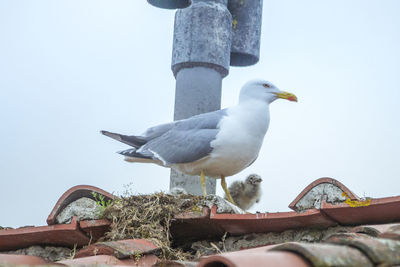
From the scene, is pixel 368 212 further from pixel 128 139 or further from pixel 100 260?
pixel 128 139

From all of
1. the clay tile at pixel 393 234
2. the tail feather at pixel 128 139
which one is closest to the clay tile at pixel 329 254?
the clay tile at pixel 393 234

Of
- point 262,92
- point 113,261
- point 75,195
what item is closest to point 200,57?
point 262,92

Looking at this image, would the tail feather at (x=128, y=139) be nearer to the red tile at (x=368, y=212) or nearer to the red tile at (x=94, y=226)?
the red tile at (x=94, y=226)

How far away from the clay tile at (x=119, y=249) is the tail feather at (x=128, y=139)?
187 cm

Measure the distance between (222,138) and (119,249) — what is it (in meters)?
1.64

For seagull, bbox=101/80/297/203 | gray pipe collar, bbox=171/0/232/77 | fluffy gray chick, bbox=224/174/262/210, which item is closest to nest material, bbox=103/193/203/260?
seagull, bbox=101/80/297/203

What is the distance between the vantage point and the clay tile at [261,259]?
7.32 feet

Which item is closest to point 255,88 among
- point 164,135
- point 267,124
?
point 267,124

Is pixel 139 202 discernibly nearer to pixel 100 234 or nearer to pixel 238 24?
pixel 100 234

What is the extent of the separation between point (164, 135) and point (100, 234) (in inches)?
50.0

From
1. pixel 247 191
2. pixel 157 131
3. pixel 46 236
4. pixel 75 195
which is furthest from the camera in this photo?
pixel 247 191

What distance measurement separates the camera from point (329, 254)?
229 centimetres

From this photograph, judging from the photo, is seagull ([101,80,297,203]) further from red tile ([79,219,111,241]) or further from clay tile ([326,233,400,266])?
clay tile ([326,233,400,266])

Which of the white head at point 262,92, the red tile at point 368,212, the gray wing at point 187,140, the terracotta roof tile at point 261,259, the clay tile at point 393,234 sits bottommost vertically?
the terracotta roof tile at point 261,259
